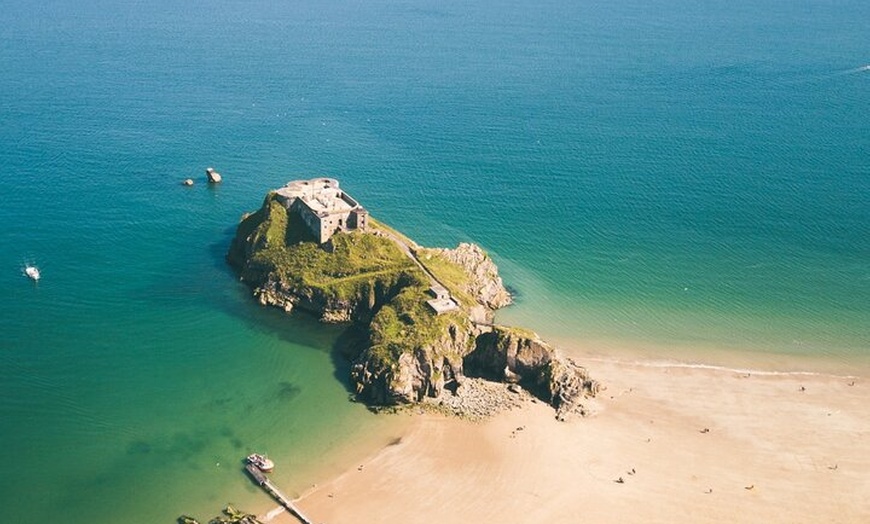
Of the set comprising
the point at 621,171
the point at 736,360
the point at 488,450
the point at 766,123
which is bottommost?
the point at 488,450

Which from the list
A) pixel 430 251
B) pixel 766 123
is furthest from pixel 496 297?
pixel 766 123

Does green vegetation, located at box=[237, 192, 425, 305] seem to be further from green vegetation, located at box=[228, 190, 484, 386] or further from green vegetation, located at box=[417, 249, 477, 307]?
green vegetation, located at box=[417, 249, 477, 307]

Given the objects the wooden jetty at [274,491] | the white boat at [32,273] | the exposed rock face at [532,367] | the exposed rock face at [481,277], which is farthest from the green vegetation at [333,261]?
the white boat at [32,273]

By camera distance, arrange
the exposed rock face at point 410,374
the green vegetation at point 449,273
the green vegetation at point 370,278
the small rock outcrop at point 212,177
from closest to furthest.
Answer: the exposed rock face at point 410,374, the green vegetation at point 370,278, the green vegetation at point 449,273, the small rock outcrop at point 212,177

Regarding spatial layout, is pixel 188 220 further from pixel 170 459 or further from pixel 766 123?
pixel 766 123

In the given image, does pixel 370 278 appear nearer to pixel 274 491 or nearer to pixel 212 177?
pixel 274 491

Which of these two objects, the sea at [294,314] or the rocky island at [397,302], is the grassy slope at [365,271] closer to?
the rocky island at [397,302]

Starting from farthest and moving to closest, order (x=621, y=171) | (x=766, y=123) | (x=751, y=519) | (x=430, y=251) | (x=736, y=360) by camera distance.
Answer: (x=766, y=123) < (x=621, y=171) < (x=430, y=251) < (x=736, y=360) < (x=751, y=519)
